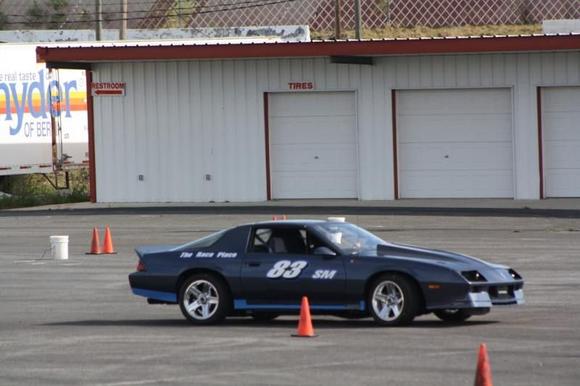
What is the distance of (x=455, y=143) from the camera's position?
121 feet

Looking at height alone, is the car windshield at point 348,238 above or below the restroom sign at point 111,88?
below

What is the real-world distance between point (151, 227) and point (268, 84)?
826cm

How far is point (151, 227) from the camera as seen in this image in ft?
101

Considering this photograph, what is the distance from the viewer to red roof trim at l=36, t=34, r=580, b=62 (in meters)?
34.5

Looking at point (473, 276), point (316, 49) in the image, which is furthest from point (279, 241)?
point (316, 49)

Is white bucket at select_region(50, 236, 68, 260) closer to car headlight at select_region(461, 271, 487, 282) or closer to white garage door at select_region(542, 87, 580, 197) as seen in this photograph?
car headlight at select_region(461, 271, 487, 282)

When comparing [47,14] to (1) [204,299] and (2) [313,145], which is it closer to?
(2) [313,145]

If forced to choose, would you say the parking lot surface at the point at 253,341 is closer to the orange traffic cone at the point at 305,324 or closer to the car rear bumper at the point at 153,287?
the orange traffic cone at the point at 305,324

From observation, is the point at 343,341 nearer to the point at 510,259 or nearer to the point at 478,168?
the point at 510,259

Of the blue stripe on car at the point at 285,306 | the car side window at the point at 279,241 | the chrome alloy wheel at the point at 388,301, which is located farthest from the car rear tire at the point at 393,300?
the car side window at the point at 279,241

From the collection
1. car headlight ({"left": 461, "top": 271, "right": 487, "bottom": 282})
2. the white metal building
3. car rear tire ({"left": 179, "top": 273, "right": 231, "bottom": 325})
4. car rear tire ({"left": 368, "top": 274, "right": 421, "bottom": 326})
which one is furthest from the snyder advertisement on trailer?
car headlight ({"left": 461, "top": 271, "right": 487, "bottom": 282})

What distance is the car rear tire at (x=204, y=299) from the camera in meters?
15.4

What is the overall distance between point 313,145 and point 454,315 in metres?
22.4

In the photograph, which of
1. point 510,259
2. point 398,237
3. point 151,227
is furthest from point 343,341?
point 151,227
